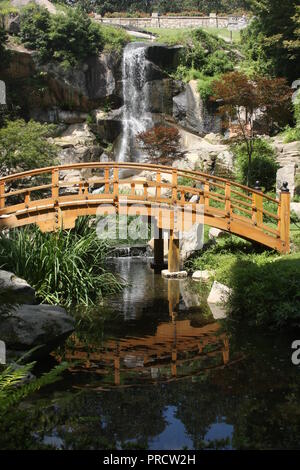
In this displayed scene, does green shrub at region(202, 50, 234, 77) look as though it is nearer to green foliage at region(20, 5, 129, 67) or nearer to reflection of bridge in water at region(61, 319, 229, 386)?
green foliage at region(20, 5, 129, 67)

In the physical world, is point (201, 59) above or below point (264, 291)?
above

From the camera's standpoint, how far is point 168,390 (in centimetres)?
600

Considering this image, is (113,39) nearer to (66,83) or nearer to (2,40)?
(66,83)

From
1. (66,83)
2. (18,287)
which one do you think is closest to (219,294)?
(18,287)

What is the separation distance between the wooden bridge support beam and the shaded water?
3077mm

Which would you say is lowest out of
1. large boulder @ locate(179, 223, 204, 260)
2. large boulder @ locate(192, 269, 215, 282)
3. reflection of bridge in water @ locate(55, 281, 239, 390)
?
large boulder @ locate(192, 269, 215, 282)

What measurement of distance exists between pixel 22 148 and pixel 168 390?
45.5 ft

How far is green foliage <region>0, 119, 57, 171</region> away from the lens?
1800cm

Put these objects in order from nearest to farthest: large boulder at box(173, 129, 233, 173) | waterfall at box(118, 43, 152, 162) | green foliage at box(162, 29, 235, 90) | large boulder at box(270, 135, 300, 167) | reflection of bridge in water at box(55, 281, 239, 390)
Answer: reflection of bridge in water at box(55, 281, 239, 390) → large boulder at box(270, 135, 300, 167) → large boulder at box(173, 129, 233, 173) → waterfall at box(118, 43, 152, 162) → green foliage at box(162, 29, 235, 90)

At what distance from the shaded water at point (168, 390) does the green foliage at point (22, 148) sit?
1025cm

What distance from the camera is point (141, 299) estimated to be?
1040 cm

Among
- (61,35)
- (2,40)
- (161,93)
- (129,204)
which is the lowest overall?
(129,204)

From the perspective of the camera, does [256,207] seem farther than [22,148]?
No

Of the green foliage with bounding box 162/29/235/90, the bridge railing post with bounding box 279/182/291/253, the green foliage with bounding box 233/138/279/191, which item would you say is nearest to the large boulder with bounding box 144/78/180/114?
the green foliage with bounding box 162/29/235/90
